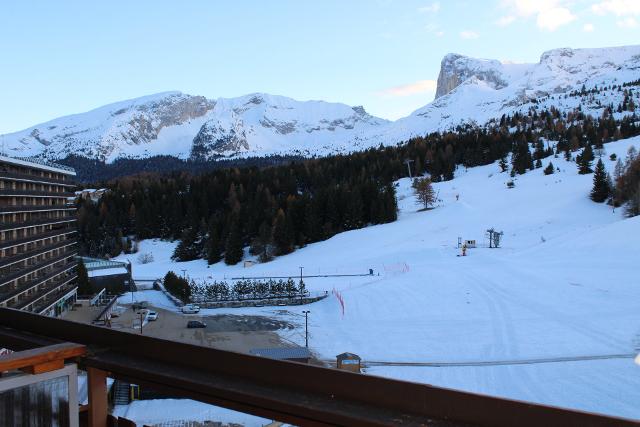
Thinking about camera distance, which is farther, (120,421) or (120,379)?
(120,421)

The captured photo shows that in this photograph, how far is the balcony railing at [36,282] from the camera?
2719 centimetres

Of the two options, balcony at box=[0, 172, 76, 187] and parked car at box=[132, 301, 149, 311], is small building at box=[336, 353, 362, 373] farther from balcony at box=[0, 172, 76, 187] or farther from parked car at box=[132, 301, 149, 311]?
balcony at box=[0, 172, 76, 187]

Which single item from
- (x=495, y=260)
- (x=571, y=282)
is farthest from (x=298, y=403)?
(x=495, y=260)

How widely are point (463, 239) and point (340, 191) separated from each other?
20.1 metres

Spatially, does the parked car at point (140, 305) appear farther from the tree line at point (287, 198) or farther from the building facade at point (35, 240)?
the tree line at point (287, 198)

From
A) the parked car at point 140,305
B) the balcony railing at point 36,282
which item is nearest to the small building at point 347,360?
the balcony railing at point 36,282

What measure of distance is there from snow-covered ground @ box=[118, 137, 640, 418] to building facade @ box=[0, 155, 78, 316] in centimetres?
1238

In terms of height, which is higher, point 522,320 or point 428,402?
point 428,402

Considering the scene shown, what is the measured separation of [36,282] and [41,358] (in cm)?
3732

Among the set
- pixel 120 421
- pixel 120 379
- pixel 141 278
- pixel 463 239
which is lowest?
pixel 141 278

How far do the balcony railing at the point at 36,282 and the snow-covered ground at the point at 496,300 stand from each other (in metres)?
12.4

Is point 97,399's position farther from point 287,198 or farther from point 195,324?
point 287,198

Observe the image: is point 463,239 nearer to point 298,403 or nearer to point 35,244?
point 35,244

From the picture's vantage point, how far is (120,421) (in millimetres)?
1932
